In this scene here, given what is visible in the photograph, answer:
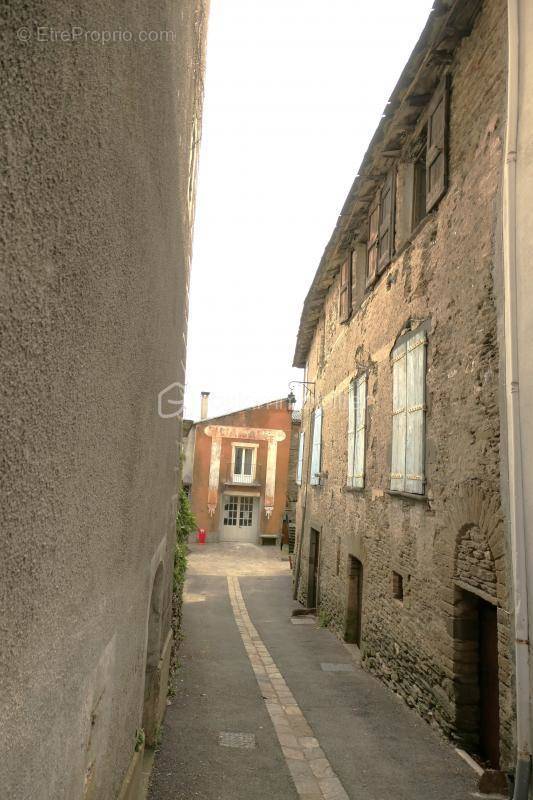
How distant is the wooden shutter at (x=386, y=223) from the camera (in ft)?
28.0

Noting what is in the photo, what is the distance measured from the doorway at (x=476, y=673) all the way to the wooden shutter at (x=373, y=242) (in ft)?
17.7

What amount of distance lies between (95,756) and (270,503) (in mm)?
25108

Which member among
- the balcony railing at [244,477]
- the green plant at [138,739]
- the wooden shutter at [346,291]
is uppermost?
the wooden shutter at [346,291]

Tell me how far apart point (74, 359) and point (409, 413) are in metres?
6.08

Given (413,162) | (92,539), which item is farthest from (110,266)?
(413,162)

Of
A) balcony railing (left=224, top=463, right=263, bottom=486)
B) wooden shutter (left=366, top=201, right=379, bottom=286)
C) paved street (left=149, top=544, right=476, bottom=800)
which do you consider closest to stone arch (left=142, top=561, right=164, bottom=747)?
paved street (left=149, top=544, right=476, bottom=800)

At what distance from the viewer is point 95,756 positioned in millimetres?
2430

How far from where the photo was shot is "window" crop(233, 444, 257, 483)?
27531 mm

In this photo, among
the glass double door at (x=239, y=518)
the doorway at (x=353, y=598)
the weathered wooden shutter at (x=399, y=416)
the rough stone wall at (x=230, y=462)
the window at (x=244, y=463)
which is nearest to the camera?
the weathered wooden shutter at (x=399, y=416)

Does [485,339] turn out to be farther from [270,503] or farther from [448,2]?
[270,503]

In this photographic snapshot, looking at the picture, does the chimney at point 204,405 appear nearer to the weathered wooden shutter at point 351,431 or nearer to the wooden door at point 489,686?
the weathered wooden shutter at point 351,431

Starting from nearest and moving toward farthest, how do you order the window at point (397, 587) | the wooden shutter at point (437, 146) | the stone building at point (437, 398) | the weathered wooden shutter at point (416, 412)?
the stone building at point (437, 398), the wooden shutter at point (437, 146), the weathered wooden shutter at point (416, 412), the window at point (397, 587)

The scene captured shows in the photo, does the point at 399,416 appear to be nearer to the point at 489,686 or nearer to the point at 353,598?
the point at 489,686

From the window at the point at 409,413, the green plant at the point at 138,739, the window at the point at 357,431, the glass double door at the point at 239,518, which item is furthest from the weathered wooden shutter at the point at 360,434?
the glass double door at the point at 239,518
